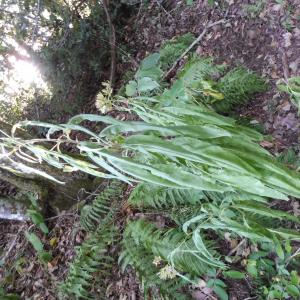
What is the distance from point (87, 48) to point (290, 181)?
353 centimetres

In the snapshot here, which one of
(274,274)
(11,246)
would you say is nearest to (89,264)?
(11,246)

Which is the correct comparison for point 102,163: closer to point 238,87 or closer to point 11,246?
point 238,87

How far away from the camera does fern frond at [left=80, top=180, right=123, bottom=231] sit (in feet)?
10.8

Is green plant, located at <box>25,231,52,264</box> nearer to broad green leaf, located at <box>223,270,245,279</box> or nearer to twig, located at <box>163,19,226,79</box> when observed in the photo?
broad green leaf, located at <box>223,270,245,279</box>

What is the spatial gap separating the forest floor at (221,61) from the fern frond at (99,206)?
0.18 meters

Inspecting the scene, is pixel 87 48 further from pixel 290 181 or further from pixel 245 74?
pixel 290 181

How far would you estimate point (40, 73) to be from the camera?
4383 mm

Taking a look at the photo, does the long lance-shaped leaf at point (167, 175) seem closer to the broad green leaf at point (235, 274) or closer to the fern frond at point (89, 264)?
the broad green leaf at point (235, 274)

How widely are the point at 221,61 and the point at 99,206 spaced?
5.09ft

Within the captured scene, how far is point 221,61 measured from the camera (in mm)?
3451

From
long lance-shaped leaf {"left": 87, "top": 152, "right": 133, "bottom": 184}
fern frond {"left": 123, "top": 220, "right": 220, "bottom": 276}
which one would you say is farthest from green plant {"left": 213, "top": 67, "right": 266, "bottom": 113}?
long lance-shaped leaf {"left": 87, "top": 152, "right": 133, "bottom": 184}

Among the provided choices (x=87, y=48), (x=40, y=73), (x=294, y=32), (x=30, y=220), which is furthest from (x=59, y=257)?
(x=294, y=32)

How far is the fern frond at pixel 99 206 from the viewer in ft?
10.8

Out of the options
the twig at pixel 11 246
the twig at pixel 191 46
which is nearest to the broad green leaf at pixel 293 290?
the twig at pixel 191 46
